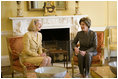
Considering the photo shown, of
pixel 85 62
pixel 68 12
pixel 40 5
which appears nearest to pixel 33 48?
pixel 85 62

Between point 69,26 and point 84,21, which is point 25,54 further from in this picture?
point 69,26

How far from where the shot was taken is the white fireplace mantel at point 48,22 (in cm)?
439

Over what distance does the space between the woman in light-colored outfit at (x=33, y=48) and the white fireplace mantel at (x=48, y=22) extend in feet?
4.80

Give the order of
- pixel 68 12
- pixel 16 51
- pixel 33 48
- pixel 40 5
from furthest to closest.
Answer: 1. pixel 68 12
2. pixel 40 5
3. pixel 16 51
4. pixel 33 48

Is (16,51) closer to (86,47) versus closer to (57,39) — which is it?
(86,47)

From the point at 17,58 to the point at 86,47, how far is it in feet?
3.56

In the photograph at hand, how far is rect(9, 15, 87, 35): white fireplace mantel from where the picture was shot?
14.4 ft

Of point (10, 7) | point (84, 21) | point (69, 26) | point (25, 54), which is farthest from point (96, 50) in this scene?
point (10, 7)

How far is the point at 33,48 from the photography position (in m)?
2.99

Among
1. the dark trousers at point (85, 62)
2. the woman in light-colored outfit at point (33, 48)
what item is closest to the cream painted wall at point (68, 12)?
the dark trousers at point (85, 62)

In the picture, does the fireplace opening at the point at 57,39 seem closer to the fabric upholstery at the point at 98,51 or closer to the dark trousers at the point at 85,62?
the fabric upholstery at the point at 98,51

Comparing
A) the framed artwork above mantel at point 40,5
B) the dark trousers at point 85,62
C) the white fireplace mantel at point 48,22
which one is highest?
the framed artwork above mantel at point 40,5

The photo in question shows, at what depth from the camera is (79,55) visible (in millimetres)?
3191

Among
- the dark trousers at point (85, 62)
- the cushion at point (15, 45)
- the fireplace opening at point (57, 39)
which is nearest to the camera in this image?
the dark trousers at point (85, 62)
